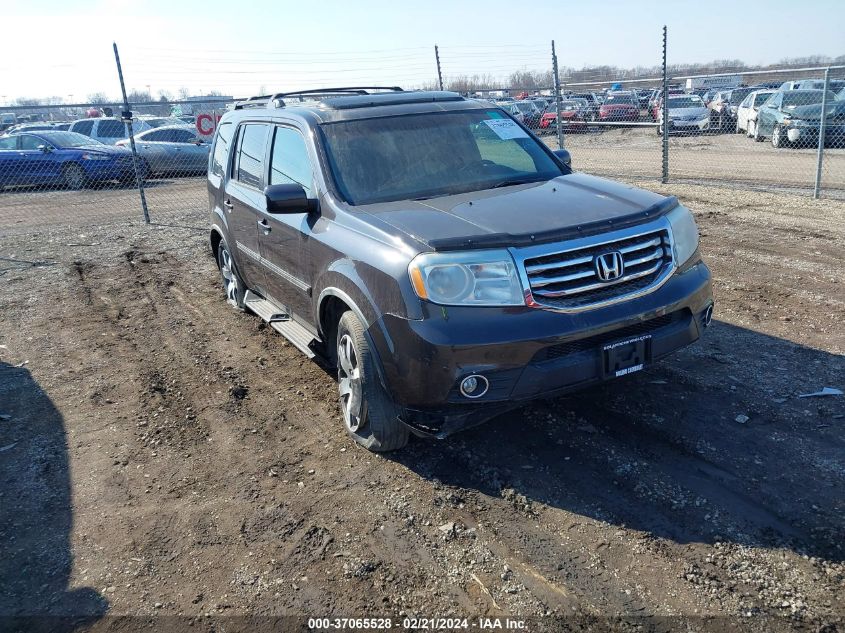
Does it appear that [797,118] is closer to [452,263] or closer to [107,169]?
[107,169]

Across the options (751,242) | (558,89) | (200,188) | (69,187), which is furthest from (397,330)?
(69,187)

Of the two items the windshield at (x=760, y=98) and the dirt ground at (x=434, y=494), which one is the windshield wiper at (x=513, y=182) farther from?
the windshield at (x=760, y=98)

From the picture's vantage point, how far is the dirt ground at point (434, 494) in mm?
3029

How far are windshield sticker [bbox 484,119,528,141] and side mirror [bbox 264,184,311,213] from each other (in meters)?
1.67

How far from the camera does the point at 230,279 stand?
23.2 ft

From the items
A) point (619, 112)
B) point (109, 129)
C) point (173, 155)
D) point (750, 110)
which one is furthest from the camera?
point (619, 112)

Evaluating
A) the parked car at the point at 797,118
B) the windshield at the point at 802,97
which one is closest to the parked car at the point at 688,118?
the parked car at the point at 797,118

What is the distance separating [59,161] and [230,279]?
13393 mm

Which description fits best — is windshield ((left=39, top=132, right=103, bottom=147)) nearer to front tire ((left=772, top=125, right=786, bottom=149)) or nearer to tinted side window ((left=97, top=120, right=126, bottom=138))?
tinted side window ((left=97, top=120, right=126, bottom=138))

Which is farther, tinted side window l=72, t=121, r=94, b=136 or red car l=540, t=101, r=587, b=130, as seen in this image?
red car l=540, t=101, r=587, b=130

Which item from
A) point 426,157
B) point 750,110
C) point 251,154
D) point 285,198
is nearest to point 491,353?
point 285,198

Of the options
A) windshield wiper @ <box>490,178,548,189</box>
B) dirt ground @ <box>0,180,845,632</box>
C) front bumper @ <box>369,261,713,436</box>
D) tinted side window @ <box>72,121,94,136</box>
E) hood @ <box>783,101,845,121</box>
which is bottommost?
dirt ground @ <box>0,180,845,632</box>

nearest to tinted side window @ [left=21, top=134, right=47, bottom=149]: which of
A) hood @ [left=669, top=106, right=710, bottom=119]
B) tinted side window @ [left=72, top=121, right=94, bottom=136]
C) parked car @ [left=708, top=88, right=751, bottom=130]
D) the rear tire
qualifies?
the rear tire

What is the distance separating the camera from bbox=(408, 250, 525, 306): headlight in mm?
3586
